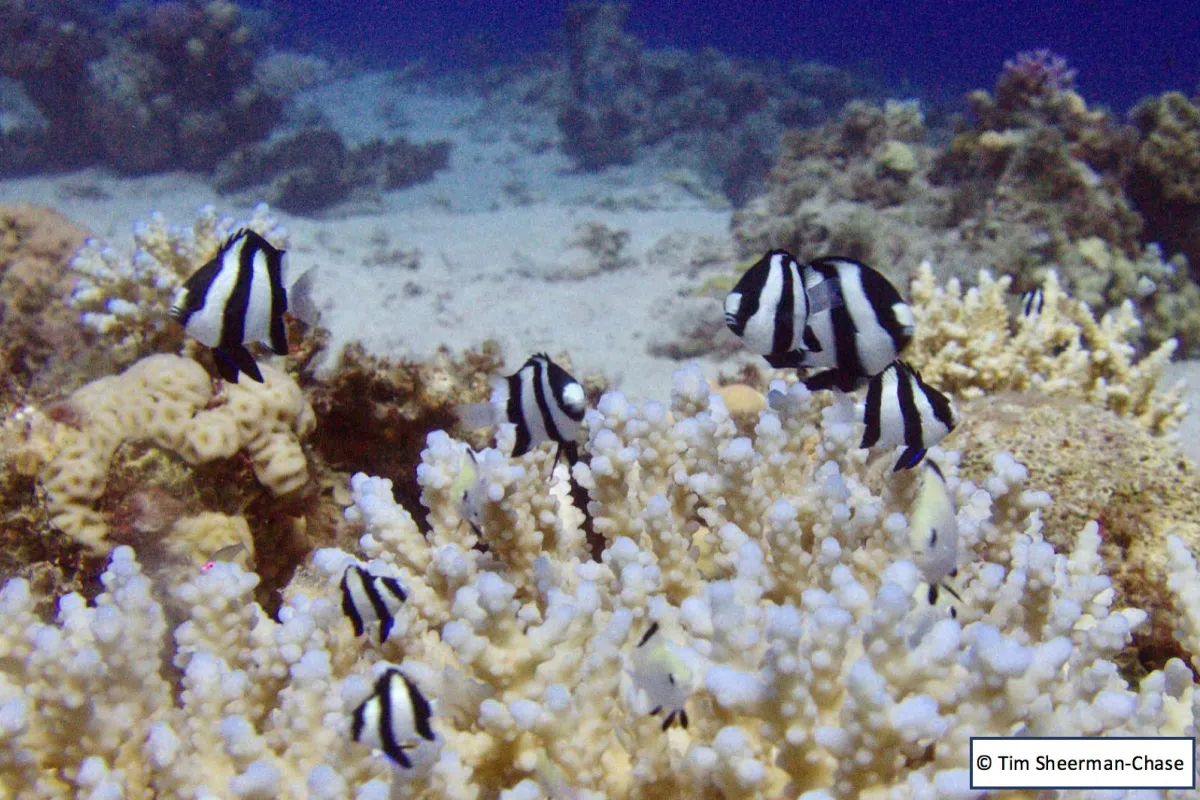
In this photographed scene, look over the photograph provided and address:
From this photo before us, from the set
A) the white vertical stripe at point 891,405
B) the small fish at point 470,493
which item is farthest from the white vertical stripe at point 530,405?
the white vertical stripe at point 891,405

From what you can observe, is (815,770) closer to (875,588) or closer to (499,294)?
(875,588)

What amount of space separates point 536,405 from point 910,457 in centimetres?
109

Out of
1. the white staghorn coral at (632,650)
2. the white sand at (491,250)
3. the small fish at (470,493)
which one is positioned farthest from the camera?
the white sand at (491,250)

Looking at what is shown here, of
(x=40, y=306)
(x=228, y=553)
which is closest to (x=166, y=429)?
(x=228, y=553)

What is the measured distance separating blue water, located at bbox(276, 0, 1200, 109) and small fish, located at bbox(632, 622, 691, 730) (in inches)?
1540

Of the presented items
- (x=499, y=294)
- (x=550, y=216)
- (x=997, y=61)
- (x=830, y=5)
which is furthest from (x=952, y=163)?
(x=830, y=5)

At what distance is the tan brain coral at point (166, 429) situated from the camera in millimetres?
2811

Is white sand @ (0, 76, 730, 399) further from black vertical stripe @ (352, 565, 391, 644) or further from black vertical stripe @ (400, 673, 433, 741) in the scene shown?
black vertical stripe @ (400, 673, 433, 741)

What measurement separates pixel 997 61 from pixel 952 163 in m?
55.8

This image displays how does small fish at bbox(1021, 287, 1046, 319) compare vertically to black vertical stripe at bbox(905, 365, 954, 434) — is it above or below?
above

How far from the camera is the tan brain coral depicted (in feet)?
9.22

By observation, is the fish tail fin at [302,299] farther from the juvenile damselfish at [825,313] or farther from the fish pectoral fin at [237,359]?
the juvenile damselfish at [825,313]

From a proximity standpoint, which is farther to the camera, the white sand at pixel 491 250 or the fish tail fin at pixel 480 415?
the white sand at pixel 491 250

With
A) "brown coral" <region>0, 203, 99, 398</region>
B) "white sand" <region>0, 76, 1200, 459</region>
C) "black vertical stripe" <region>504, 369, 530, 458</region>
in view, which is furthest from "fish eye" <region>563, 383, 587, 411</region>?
"brown coral" <region>0, 203, 99, 398</region>
